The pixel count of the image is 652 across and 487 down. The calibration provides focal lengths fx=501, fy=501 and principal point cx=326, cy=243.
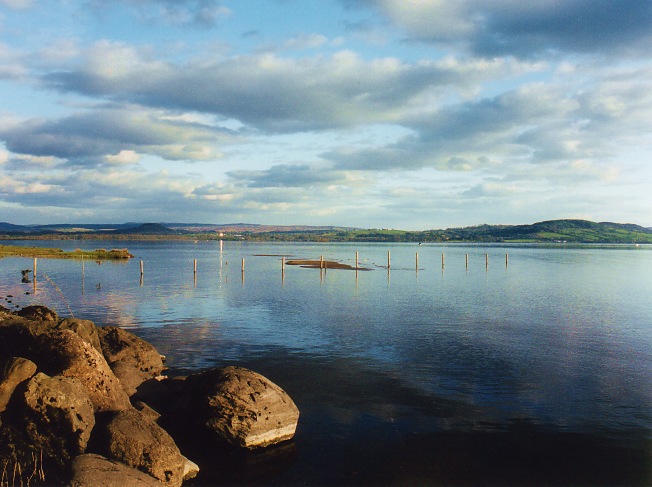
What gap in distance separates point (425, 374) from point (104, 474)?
15.1m

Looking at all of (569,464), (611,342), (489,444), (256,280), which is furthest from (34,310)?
(256,280)

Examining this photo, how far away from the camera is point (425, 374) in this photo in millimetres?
22906

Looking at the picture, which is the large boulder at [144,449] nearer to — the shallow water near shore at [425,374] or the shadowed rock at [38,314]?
the shallow water near shore at [425,374]

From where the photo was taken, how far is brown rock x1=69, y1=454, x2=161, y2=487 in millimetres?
10828

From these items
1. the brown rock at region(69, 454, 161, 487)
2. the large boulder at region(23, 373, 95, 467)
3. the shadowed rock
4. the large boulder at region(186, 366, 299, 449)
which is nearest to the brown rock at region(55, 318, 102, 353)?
the large boulder at region(23, 373, 95, 467)

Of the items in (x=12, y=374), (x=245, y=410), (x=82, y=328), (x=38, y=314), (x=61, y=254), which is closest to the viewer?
(x=12, y=374)

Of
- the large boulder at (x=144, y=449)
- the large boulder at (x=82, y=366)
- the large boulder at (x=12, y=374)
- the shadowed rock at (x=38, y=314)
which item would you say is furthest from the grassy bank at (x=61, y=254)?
the large boulder at (x=144, y=449)

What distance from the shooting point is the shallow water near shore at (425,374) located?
1427cm

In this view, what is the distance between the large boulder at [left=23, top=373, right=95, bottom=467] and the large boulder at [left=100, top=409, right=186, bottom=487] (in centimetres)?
69

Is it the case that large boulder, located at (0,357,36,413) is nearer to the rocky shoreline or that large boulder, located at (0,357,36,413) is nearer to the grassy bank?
the rocky shoreline

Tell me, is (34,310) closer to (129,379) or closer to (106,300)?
(129,379)

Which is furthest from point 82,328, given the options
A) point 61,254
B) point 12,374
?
point 61,254

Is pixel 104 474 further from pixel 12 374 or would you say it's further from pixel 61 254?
pixel 61 254

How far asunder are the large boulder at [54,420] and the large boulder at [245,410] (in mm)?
3317
